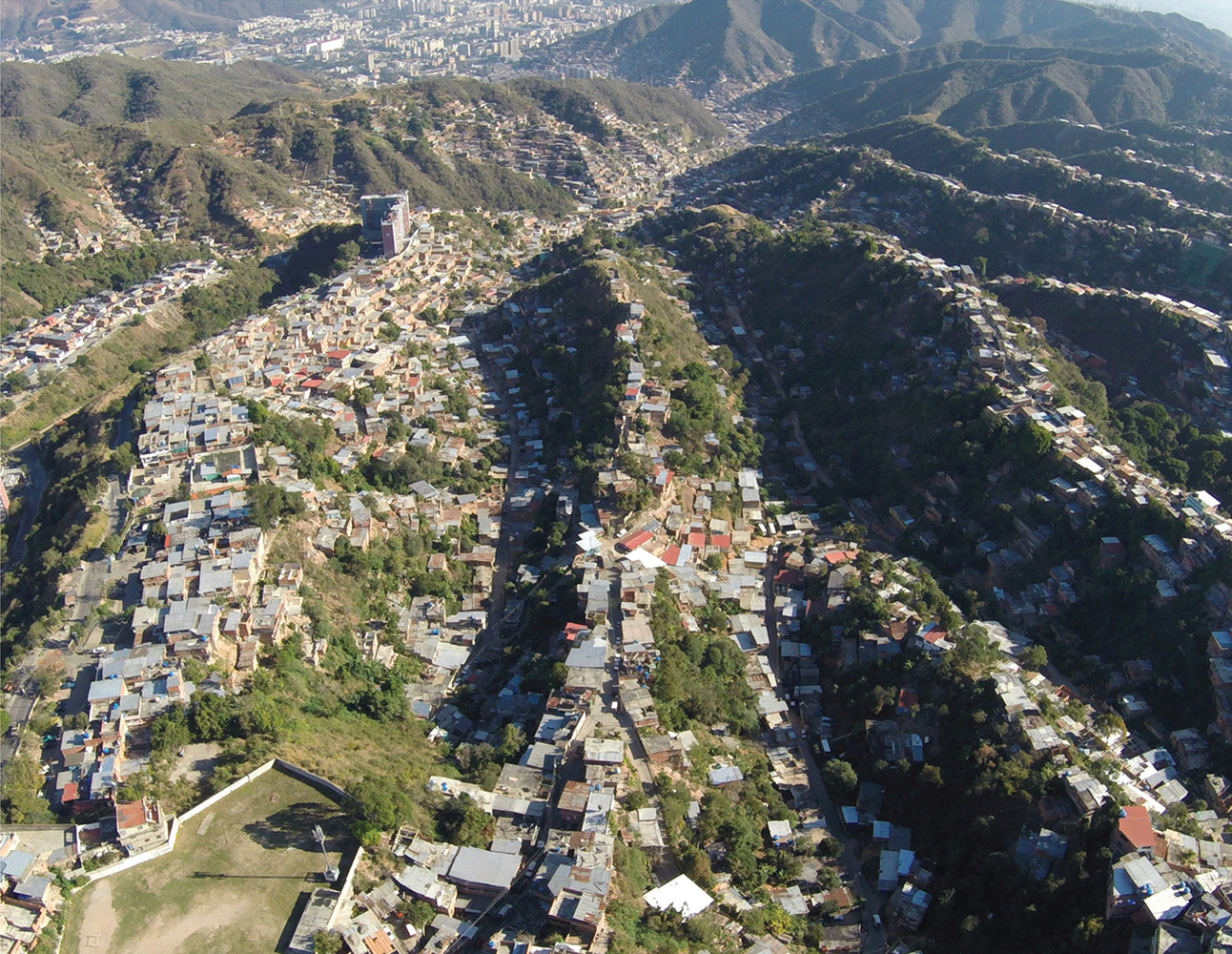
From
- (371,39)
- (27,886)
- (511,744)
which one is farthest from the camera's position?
(371,39)

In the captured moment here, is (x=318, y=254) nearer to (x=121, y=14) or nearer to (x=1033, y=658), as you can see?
(x=1033, y=658)

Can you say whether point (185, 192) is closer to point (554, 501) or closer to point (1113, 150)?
point (554, 501)

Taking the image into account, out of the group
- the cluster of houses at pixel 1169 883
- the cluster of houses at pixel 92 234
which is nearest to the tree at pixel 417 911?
the cluster of houses at pixel 1169 883

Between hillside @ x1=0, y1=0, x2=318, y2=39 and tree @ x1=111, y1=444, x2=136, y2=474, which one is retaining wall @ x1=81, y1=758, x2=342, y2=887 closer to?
tree @ x1=111, y1=444, x2=136, y2=474

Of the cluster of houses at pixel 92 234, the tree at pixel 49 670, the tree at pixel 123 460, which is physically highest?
the cluster of houses at pixel 92 234

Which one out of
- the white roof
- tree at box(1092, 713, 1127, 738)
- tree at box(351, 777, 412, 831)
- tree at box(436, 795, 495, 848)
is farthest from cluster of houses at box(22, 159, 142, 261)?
tree at box(1092, 713, 1127, 738)

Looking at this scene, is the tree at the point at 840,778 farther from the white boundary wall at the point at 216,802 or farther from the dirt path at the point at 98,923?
the dirt path at the point at 98,923

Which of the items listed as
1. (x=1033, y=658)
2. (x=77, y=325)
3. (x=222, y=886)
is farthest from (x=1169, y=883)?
(x=77, y=325)
